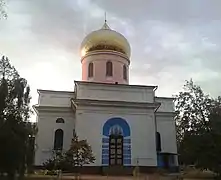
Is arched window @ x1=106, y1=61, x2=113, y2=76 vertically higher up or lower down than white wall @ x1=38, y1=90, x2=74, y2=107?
higher up

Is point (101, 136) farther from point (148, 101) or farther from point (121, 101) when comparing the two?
point (148, 101)

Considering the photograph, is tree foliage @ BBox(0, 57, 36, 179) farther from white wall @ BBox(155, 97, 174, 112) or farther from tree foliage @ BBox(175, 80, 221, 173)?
white wall @ BBox(155, 97, 174, 112)

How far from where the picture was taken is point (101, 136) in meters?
27.8

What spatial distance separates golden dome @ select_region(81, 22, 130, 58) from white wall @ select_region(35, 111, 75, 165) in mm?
8159

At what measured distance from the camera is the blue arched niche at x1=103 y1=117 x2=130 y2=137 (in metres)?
28.1

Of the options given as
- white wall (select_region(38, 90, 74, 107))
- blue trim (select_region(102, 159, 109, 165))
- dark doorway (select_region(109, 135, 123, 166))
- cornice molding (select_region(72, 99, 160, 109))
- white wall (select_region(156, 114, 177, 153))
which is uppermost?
white wall (select_region(38, 90, 74, 107))

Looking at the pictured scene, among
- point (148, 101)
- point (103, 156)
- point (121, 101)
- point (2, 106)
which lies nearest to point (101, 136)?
point (103, 156)

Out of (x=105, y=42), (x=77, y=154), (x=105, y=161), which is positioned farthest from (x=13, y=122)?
(x=105, y=42)

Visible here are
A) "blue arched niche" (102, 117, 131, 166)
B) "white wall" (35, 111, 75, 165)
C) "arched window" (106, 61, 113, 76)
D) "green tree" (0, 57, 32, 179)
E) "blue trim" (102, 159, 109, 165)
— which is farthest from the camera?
"arched window" (106, 61, 113, 76)

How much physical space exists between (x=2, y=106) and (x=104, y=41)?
21903mm

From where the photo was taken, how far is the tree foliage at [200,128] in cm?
2334

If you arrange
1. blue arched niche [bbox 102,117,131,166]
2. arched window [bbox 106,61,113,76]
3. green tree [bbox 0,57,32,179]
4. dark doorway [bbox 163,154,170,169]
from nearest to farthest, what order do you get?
1. green tree [bbox 0,57,32,179]
2. blue arched niche [bbox 102,117,131,166]
3. dark doorway [bbox 163,154,170,169]
4. arched window [bbox 106,61,113,76]

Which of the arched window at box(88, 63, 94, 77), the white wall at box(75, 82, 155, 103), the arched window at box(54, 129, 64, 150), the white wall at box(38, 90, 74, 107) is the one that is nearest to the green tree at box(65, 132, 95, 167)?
the arched window at box(54, 129, 64, 150)

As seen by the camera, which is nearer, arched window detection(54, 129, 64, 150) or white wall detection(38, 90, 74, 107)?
arched window detection(54, 129, 64, 150)
